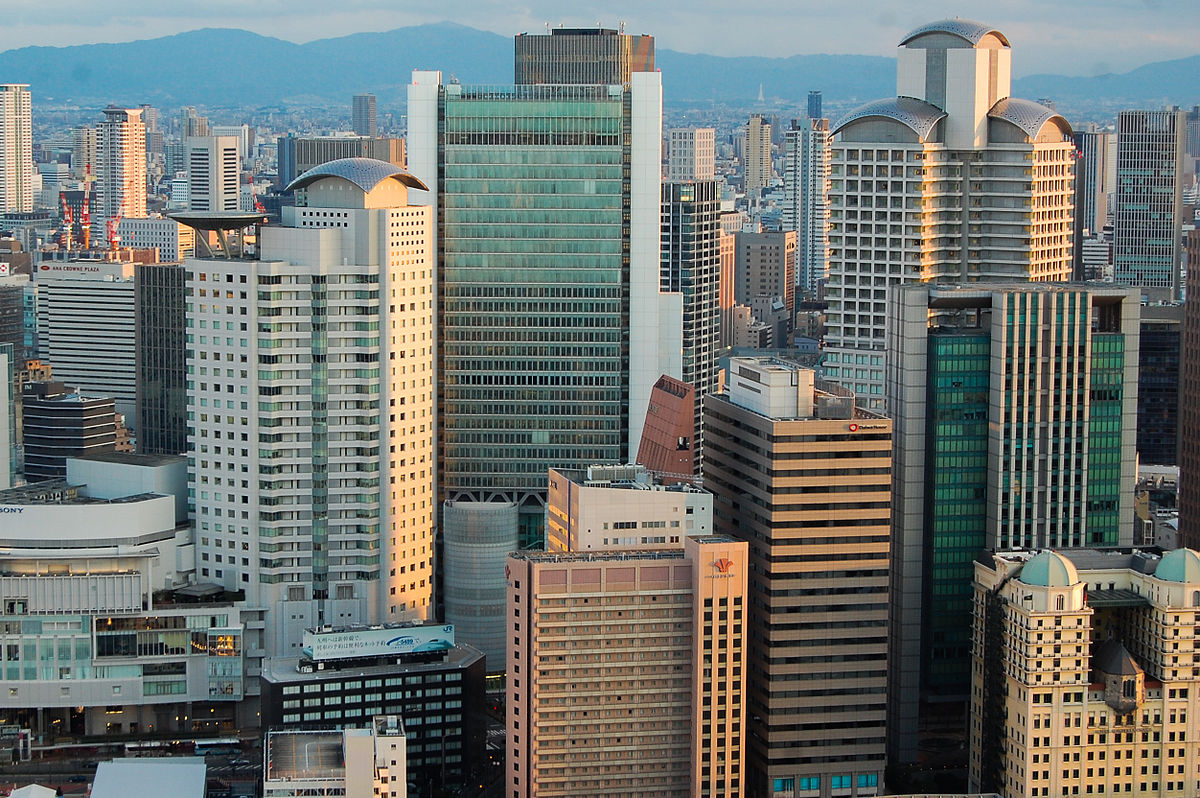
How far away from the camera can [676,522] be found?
379 ft

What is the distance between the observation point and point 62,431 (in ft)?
609

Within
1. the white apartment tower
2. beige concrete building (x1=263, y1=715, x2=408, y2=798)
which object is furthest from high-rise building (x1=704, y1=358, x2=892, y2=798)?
the white apartment tower

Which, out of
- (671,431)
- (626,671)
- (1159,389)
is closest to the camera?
(626,671)

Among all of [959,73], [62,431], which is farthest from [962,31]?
[62,431]

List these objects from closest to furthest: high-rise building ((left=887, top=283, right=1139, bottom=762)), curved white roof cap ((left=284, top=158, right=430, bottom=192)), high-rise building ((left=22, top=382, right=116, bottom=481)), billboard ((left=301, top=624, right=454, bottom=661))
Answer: high-rise building ((left=887, top=283, right=1139, bottom=762)) → billboard ((left=301, top=624, right=454, bottom=661)) → curved white roof cap ((left=284, top=158, right=430, bottom=192)) → high-rise building ((left=22, top=382, right=116, bottom=481))

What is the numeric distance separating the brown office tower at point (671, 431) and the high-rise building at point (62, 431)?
6608 cm

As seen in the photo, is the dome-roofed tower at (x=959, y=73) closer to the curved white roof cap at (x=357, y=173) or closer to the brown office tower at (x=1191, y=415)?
the brown office tower at (x=1191, y=415)

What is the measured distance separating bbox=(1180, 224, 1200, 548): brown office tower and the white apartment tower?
5264cm

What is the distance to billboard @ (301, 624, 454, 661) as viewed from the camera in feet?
392

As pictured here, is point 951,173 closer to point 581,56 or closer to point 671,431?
point 671,431

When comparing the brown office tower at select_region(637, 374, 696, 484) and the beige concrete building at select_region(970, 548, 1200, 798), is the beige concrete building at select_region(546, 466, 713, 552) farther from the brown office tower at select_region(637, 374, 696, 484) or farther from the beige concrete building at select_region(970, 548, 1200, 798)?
the beige concrete building at select_region(970, 548, 1200, 798)

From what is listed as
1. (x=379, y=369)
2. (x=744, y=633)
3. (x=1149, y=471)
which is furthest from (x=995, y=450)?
(x=1149, y=471)

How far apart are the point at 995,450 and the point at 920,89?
3372 cm

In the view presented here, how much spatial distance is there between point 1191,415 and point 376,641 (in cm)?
6064
